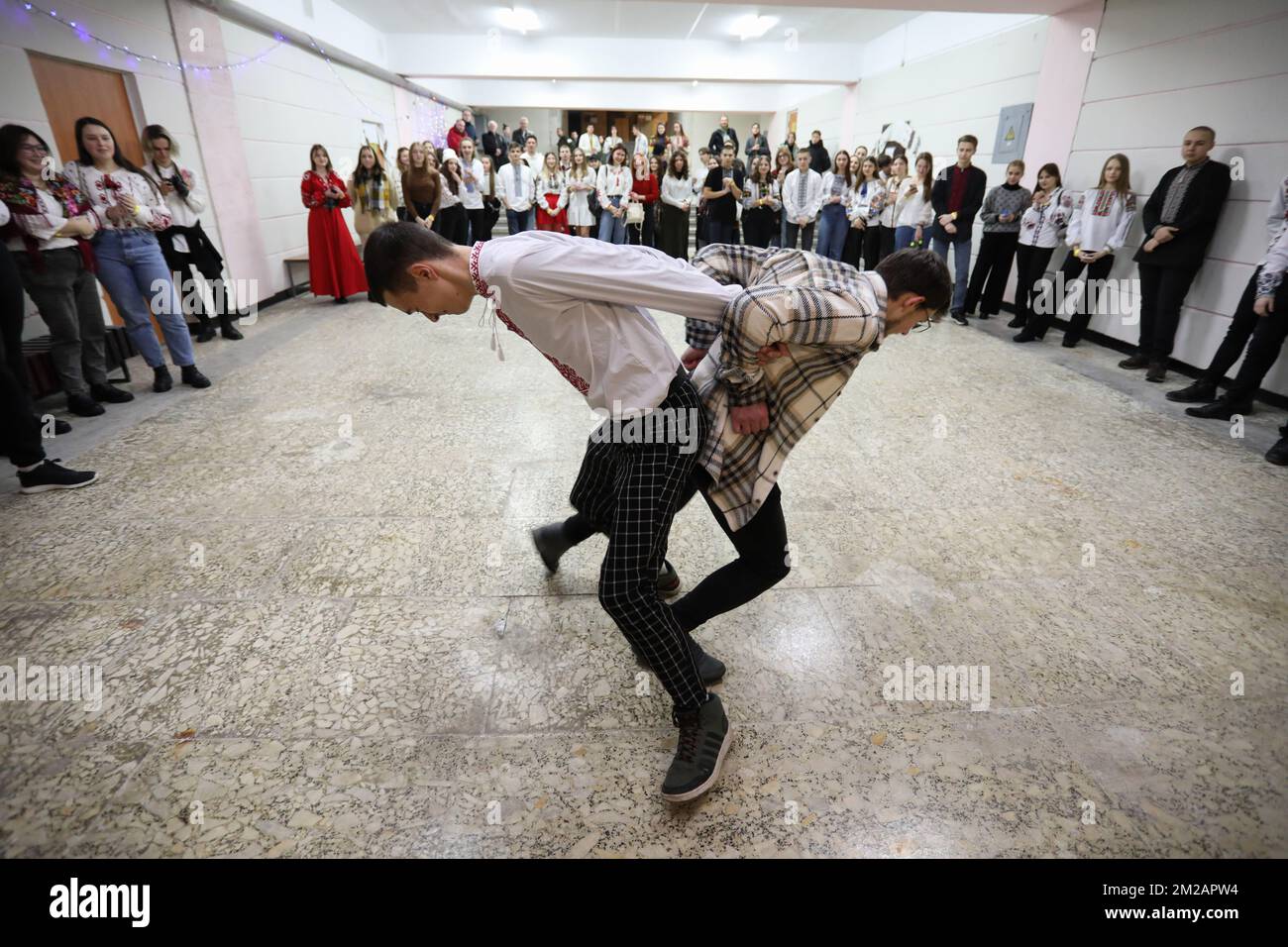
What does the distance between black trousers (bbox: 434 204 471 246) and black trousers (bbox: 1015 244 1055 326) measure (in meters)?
5.94

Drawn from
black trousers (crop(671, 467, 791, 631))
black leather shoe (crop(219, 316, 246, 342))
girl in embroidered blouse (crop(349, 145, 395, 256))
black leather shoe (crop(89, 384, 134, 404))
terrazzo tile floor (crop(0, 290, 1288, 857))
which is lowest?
terrazzo tile floor (crop(0, 290, 1288, 857))

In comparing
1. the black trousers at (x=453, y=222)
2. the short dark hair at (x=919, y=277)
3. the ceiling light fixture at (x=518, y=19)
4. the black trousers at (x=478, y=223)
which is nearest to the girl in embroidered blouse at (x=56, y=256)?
the short dark hair at (x=919, y=277)

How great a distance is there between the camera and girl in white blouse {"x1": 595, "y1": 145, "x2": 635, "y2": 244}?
817 centimetres

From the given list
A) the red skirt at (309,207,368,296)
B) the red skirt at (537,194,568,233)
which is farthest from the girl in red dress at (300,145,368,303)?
the red skirt at (537,194,568,233)

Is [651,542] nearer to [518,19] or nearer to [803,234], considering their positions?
[803,234]

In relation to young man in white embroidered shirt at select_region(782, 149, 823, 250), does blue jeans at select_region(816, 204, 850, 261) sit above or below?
below

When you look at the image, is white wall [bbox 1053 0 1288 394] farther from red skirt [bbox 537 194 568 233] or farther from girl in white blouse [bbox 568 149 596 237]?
red skirt [bbox 537 194 568 233]

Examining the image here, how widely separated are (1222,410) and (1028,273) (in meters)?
2.43

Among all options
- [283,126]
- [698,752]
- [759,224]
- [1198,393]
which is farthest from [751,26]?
[698,752]

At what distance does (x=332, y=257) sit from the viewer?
6.52 m

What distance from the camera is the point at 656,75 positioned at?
1031cm

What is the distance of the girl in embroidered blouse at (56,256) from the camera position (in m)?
3.19
